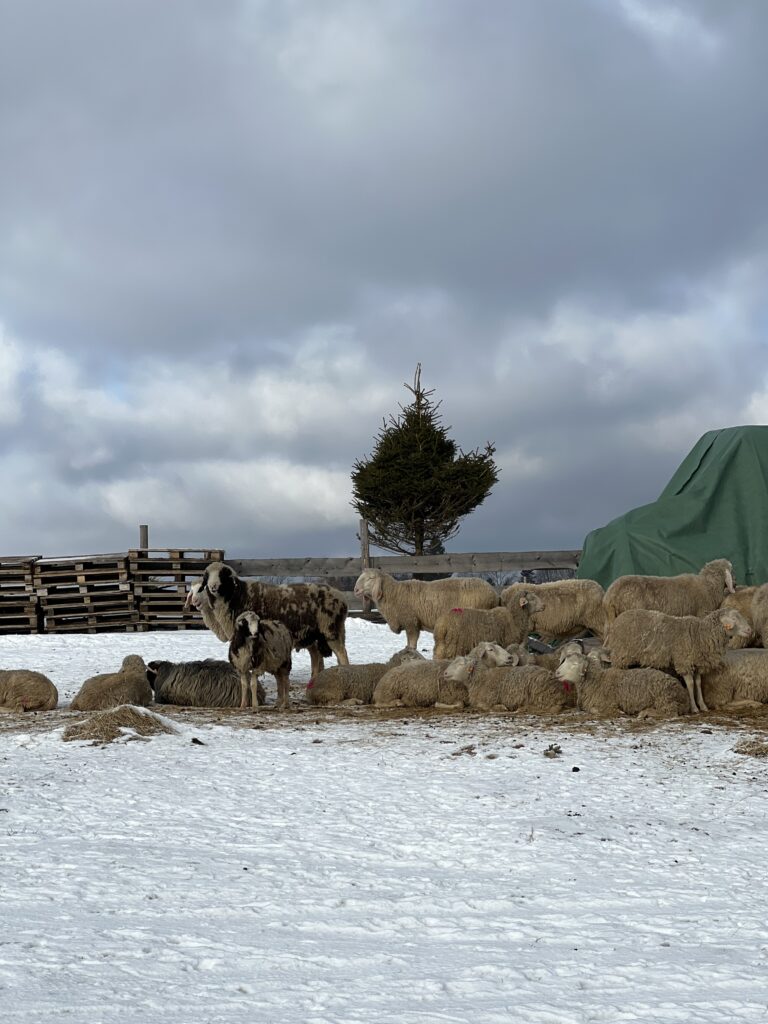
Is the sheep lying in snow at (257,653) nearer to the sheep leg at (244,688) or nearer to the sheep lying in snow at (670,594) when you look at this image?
the sheep leg at (244,688)

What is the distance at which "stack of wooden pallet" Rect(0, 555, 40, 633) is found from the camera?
22.9 m

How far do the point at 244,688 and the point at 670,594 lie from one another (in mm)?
5416

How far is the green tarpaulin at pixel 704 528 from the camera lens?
14602mm

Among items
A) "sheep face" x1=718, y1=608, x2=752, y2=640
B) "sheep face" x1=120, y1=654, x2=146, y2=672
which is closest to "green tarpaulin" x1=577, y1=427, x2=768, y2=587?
"sheep face" x1=718, y1=608, x2=752, y2=640

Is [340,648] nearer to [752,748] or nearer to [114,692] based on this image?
[114,692]

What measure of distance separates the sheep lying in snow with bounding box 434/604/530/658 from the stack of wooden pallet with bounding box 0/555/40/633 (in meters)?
14.3

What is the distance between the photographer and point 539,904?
4000mm

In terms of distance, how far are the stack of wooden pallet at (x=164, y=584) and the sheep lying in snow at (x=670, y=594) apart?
42.2 ft

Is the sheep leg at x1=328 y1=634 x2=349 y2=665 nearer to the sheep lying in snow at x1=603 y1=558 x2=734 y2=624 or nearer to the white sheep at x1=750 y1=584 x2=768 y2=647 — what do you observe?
the sheep lying in snow at x1=603 y1=558 x2=734 y2=624

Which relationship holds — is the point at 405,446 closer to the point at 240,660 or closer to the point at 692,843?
the point at 240,660

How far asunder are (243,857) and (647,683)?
17.4 ft

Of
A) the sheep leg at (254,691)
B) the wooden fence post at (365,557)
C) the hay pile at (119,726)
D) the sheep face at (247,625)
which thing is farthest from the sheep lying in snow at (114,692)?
the wooden fence post at (365,557)

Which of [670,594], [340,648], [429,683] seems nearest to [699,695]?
[429,683]

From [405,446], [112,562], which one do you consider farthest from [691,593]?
[405,446]
